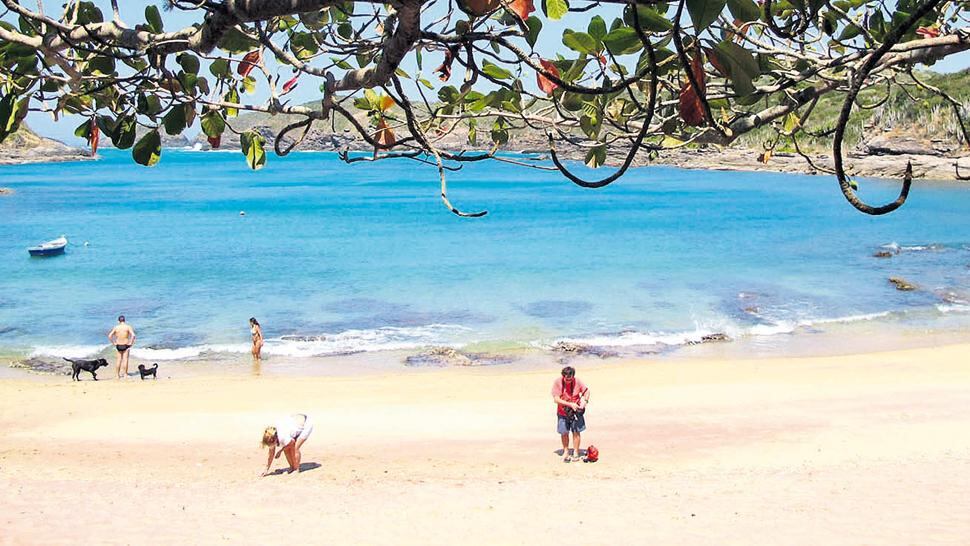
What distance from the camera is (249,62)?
115 inches

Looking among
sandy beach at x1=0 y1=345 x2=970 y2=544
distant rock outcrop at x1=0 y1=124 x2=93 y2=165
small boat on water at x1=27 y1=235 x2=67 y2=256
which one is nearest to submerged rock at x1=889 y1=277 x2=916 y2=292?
sandy beach at x1=0 y1=345 x2=970 y2=544

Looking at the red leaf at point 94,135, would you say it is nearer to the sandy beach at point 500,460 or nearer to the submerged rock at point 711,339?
the sandy beach at point 500,460

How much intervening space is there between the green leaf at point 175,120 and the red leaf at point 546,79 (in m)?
1.18

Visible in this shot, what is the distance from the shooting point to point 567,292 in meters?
28.1

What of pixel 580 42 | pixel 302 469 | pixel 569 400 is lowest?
pixel 302 469

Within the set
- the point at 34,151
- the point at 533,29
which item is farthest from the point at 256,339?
the point at 34,151

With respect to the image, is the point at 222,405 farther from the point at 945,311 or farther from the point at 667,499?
the point at 945,311

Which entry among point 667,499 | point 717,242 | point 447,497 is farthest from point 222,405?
point 717,242

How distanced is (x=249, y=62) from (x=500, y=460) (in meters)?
8.97

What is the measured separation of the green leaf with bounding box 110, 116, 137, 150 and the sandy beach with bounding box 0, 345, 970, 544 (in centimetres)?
608

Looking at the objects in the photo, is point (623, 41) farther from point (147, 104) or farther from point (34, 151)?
point (34, 151)

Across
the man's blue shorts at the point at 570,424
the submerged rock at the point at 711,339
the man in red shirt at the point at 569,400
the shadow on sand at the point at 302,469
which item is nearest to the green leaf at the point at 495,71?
the man in red shirt at the point at 569,400

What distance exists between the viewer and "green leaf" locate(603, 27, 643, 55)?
1900 mm

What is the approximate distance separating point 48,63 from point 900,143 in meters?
81.4
